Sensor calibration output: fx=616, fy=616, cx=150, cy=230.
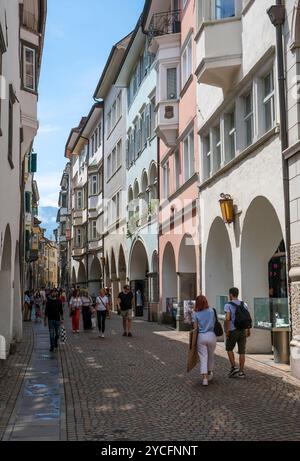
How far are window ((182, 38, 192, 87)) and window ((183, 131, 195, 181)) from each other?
2.39 metres

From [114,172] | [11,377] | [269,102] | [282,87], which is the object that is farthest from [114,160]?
[11,377]

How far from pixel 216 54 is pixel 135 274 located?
20916mm

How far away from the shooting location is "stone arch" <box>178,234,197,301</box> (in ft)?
79.8

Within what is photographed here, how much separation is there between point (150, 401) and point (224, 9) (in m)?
11.7

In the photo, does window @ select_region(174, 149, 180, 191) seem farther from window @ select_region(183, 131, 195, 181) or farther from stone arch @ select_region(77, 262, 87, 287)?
stone arch @ select_region(77, 262, 87, 287)

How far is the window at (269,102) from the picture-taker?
14.6 metres

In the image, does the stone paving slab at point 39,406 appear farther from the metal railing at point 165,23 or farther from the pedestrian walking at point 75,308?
the metal railing at point 165,23

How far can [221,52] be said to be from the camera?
1661 centimetres

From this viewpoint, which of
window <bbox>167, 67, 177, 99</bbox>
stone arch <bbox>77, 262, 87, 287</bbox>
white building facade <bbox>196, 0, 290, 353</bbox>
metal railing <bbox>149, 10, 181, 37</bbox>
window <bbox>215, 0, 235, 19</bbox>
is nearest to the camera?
white building facade <bbox>196, 0, 290, 353</bbox>

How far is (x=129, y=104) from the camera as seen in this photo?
36.7m

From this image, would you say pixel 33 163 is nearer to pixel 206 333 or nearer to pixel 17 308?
pixel 17 308

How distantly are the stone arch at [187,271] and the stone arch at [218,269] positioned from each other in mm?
3989

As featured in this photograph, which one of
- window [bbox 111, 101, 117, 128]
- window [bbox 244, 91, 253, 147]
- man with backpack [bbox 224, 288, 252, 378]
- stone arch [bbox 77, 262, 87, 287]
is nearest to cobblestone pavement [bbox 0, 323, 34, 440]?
man with backpack [bbox 224, 288, 252, 378]

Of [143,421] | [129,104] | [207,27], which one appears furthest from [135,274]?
[143,421]
